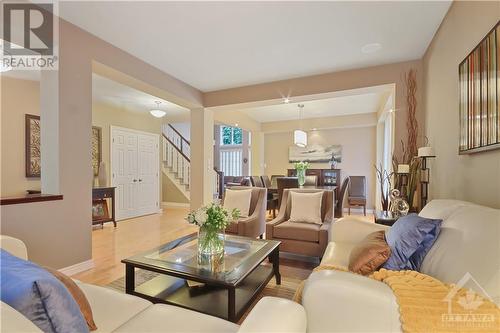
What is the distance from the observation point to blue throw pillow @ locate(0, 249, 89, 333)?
69 centimetres

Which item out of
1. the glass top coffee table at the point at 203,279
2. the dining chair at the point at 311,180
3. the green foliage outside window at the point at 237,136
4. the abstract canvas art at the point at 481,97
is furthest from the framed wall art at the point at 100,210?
the green foliage outside window at the point at 237,136

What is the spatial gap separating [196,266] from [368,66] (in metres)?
3.57

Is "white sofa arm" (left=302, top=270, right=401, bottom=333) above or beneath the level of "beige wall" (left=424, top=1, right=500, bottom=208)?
beneath

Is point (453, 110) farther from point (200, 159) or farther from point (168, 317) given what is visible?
point (200, 159)

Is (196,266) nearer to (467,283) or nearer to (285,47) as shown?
(467,283)

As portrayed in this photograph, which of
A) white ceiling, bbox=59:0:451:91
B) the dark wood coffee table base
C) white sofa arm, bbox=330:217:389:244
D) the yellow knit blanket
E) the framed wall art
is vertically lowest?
the dark wood coffee table base

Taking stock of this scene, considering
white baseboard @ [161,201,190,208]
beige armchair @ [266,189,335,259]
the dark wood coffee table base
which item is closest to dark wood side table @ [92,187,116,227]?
white baseboard @ [161,201,190,208]

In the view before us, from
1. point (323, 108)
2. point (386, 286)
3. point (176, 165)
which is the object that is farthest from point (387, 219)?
point (176, 165)

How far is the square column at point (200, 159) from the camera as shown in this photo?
478 cm

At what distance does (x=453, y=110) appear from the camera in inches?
87.9

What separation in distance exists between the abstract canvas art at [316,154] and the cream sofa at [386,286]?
596cm

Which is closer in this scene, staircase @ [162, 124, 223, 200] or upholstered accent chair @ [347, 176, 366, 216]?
upholstered accent chair @ [347, 176, 366, 216]

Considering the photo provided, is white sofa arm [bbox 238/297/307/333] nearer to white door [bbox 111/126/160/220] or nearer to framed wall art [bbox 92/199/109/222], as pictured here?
framed wall art [bbox 92/199/109/222]

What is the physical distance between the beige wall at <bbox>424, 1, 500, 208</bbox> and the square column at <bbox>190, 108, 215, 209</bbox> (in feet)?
11.6
